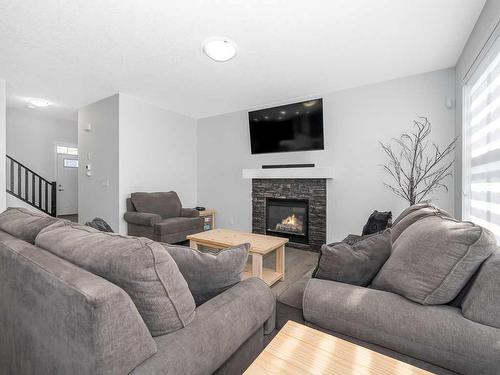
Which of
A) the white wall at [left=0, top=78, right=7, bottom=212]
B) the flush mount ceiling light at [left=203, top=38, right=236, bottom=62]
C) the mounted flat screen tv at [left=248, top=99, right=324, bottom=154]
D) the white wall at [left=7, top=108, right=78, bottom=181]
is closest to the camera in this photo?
the flush mount ceiling light at [left=203, top=38, right=236, bottom=62]

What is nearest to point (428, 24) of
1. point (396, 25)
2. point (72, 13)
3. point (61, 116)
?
point (396, 25)

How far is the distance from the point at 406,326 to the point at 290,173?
3.20 meters

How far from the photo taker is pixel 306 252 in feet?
12.9

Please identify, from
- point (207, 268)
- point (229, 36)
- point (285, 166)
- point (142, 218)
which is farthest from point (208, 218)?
point (207, 268)

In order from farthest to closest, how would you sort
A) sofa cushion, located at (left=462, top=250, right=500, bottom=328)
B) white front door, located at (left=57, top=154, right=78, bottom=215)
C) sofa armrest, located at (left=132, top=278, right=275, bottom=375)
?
1. white front door, located at (left=57, top=154, right=78, bottom=215)
2. sofa cushion, located at (left=462, top=250, right=500, bottom=328)
3. sofa armrest, located at (left=132, top=278, right=275, bottom=375)

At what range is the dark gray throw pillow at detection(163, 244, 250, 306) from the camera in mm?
1036

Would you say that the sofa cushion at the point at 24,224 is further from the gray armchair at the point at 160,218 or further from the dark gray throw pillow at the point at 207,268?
the gray armchair at the point at 160,218

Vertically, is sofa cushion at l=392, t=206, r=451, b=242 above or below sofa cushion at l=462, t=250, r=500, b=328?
above

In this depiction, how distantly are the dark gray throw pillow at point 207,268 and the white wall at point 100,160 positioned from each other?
11.6 feet

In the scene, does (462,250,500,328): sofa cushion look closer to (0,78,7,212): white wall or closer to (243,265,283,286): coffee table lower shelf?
(243,265,283,286): coffee table lower shelf

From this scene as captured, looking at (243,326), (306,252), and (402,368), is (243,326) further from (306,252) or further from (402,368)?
(306,252)

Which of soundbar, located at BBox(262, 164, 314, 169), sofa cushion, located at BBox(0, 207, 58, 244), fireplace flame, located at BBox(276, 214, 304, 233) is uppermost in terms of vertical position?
soundbar, located at BBox(262, 164, 314, 169)

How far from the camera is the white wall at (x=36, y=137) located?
543cm

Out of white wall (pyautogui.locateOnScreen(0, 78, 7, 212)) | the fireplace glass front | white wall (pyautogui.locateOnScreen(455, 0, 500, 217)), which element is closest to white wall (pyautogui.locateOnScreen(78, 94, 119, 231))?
white wall (pyautogui.locateOnScreen(0, 78, 7, 212))
